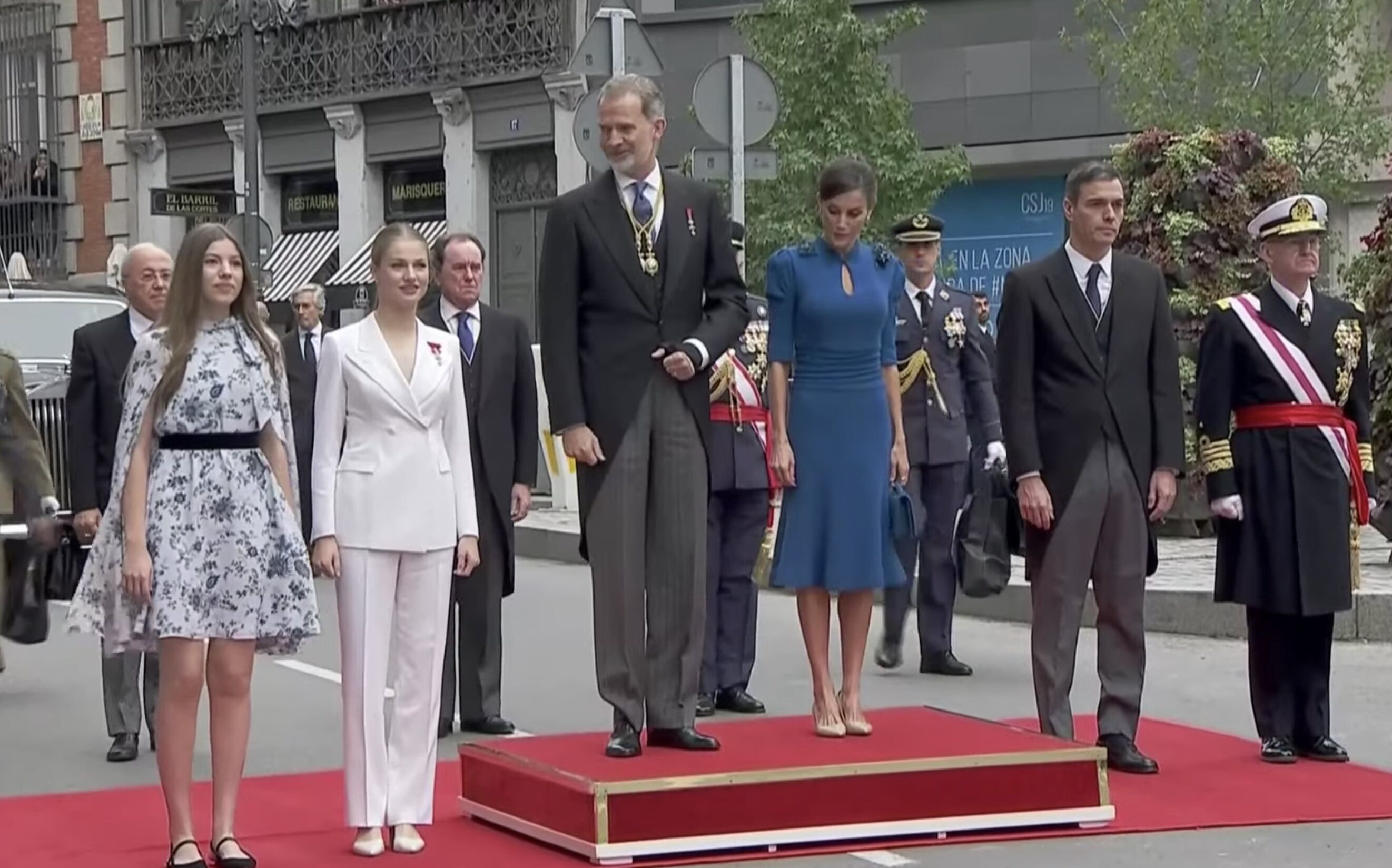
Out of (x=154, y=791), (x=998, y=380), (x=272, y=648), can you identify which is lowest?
(x=154, y=791)

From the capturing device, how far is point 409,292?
7.95 m

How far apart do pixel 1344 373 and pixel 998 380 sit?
1328 mm

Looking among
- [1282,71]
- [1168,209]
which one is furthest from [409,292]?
[1282,71]

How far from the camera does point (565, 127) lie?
1282 inches

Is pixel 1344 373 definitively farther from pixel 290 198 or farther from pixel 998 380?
pixel 290 198

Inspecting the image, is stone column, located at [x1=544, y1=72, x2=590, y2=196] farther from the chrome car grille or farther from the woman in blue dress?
the woman in blue dress

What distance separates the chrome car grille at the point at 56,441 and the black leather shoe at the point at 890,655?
6818mm

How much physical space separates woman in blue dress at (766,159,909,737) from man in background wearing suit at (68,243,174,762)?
2.60 meters

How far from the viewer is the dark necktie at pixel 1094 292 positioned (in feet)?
30.2

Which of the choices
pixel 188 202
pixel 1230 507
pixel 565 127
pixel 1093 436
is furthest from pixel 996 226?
pixel 1093 436

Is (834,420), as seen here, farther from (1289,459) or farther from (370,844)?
(370,844)

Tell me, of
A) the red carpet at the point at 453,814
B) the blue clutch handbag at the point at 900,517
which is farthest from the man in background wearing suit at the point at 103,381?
the blue clutch handbag at the point at 900,517

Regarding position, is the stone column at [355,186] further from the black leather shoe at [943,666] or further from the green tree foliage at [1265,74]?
the black leather shoe at [943,666]

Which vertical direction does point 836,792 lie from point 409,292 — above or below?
below
